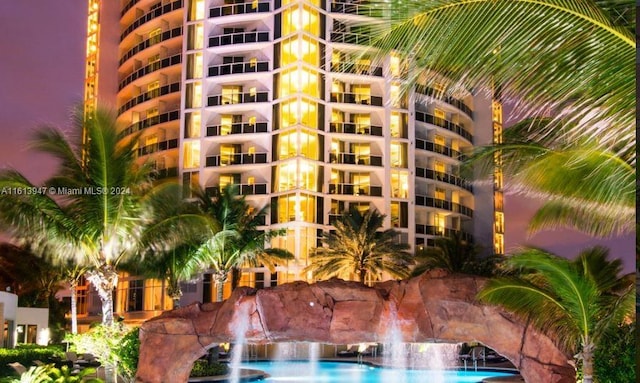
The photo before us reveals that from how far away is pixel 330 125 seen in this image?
58281mm

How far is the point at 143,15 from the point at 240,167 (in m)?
17.9

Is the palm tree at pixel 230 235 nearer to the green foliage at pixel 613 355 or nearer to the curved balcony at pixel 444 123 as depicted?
the curved balcony at pixel 444 123

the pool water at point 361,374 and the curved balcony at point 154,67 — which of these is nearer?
the pool water at point 361,374

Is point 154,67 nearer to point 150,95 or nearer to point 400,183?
point 150,95

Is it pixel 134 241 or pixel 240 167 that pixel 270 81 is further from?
pixel 134 241

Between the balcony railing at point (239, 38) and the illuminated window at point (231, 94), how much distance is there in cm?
332

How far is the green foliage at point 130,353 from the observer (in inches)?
779

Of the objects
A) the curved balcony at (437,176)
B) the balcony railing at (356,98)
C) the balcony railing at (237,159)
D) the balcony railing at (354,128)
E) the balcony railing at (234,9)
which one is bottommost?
the curved balcony at (437,176)

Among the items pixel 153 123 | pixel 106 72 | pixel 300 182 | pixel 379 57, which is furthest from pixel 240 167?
pixel 379 57

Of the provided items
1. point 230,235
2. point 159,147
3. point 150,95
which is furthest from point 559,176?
point 150,95

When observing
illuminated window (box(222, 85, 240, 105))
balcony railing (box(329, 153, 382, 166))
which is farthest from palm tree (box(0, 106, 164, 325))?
illuminated window (box(222, 85, 240, 105))

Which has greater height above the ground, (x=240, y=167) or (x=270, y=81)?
(x=270, y=81)

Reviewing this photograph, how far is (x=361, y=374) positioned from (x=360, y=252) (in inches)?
515

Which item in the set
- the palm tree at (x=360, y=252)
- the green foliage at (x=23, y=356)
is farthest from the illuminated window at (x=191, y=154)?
the green foliage at (x=23, y=356)
